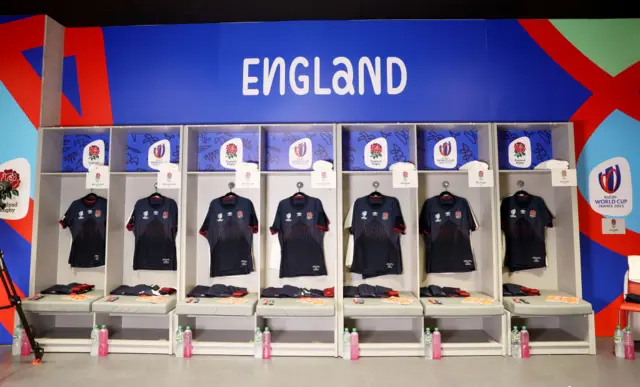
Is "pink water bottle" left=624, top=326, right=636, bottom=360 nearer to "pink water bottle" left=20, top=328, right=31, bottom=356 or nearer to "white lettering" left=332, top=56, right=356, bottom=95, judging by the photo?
"white lettering" left=332, top=56, right=356, bottom=95

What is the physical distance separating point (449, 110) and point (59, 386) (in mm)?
3806

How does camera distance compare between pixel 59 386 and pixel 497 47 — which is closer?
pixel 59 386

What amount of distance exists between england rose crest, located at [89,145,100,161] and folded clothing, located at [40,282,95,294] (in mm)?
1222

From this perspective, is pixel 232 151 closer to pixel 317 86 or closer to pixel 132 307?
pixel 317 86

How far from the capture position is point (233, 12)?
4.02 m

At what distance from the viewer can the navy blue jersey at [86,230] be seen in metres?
3.72

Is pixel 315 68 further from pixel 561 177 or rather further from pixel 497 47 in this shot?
pixel 561 177

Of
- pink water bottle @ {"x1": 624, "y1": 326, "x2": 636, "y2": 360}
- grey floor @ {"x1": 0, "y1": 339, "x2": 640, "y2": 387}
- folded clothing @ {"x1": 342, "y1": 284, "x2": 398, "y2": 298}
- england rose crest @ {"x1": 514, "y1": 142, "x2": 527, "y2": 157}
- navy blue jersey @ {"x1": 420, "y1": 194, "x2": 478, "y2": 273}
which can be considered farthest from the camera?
england rose crest @ {"x1": 514, "y1": 142, "x2": 527, "y2": 157}

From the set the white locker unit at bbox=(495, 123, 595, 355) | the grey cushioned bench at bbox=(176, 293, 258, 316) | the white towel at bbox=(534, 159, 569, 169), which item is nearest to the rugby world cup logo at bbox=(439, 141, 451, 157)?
the white locker unit at bbox=(495, 123, 595, 355)

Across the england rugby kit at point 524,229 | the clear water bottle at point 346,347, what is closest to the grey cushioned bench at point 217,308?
the clear water bottle at point 346,347

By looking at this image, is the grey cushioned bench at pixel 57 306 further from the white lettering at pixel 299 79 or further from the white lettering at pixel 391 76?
the white lettering at pixel 391 76

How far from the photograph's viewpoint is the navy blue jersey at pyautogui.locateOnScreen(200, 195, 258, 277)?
3641 millimetres

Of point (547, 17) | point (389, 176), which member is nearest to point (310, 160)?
point (389, 176)

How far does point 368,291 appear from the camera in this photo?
11.3 ft
